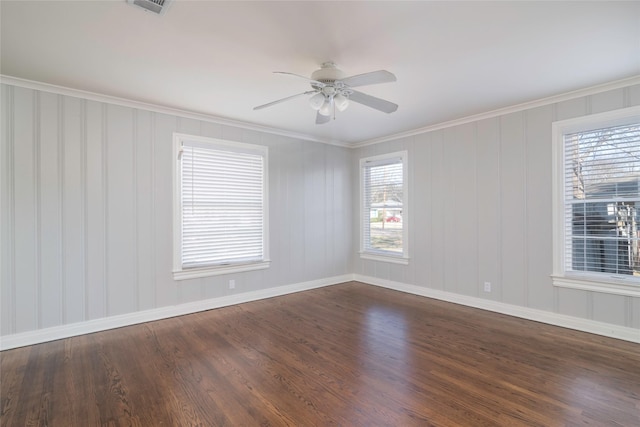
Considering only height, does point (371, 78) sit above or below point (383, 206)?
above

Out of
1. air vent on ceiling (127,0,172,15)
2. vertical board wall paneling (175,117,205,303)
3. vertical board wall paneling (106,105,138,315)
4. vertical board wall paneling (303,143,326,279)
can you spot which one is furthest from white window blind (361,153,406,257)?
air vent on ceiling (127,0,172,15)

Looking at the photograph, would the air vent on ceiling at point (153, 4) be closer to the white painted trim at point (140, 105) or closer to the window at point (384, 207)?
the white painted trim at point (140, 105)

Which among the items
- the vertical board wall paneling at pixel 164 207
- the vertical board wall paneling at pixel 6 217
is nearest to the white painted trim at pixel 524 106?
the vertical board wall paneling at pixel 164 207

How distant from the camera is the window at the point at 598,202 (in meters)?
3.16

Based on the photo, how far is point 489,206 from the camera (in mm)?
4168

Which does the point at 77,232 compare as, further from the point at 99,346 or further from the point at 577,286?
the point at 577,286

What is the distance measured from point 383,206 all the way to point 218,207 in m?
2.80

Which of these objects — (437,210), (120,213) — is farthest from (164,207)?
(437,210)

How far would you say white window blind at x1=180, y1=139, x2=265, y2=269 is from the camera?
414cm

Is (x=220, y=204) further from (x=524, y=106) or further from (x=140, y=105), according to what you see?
(x=524, y=106)

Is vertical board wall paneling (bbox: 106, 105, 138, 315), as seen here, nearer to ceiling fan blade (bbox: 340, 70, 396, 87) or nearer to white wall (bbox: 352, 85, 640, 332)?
ceiling fan blade (bbox: 340, 70, 396, 87)

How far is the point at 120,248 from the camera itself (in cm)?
362

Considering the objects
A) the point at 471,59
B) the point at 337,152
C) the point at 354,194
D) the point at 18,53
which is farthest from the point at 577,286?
the point at 18,53

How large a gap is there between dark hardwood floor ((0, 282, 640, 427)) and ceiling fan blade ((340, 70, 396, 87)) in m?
2.30
